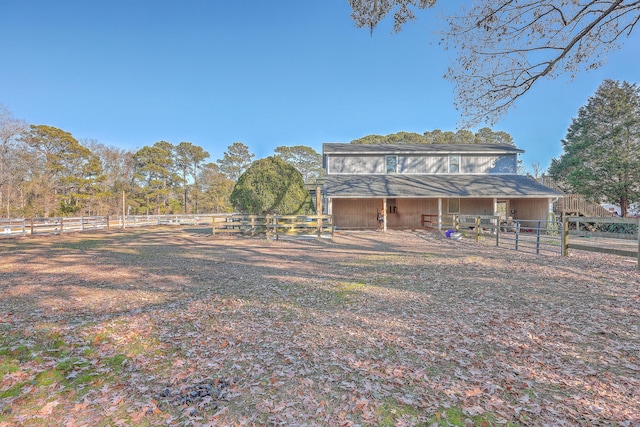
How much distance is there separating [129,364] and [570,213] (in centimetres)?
2772

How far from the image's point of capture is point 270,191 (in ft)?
59.1

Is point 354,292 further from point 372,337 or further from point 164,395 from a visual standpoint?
point 164,395

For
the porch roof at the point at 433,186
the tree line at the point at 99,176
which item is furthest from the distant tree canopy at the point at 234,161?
the porch roof at the point at 433,186

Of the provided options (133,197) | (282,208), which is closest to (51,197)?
(133,197)

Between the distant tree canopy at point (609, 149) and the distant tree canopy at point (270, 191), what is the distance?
67.8ft

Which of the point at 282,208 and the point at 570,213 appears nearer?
the point at 282,208

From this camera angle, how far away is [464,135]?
4516cm

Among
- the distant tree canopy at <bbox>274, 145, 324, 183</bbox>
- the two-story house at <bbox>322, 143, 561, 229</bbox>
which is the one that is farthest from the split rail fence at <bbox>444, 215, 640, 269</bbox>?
the distant tree canopy at <bbox>274, 145, 324, 183</bbox>

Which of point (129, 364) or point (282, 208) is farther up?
point (282, 208)

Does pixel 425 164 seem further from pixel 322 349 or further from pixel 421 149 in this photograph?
pixel 322 349

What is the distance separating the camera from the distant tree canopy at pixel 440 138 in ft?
149

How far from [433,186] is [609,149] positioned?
13348mm

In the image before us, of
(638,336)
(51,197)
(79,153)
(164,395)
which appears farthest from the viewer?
(79,153)

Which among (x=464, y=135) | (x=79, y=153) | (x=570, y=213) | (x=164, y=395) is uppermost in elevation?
(x=464, y=135)
